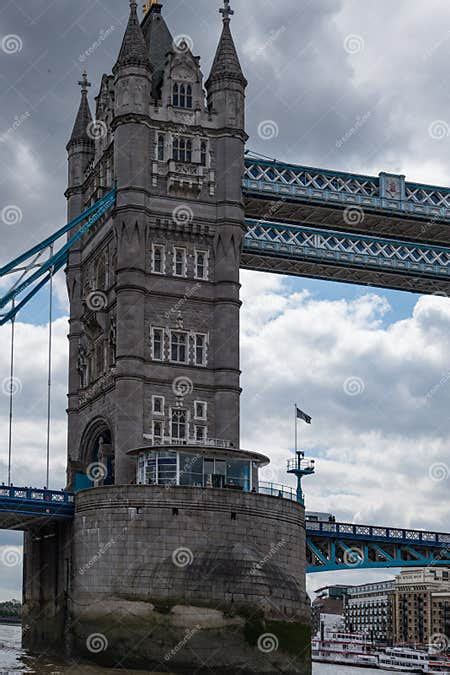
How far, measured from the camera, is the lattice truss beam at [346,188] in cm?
8675

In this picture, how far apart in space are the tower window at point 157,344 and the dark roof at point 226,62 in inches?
699

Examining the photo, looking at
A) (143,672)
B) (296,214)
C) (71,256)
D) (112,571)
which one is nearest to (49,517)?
(112,571)

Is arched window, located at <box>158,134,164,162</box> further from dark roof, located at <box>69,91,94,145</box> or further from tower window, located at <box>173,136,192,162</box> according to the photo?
dark roof, located at <box>69,91,94,145</box>

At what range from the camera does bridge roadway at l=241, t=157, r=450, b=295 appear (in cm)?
8744

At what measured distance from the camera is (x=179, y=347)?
264ft

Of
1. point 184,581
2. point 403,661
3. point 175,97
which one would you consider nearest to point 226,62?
point 175,97

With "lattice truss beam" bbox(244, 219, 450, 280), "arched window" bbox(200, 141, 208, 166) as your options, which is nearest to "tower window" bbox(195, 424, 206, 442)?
"lattice truss beam" bbox(244, 219, 450, 280)

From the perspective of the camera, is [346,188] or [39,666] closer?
[39,666]

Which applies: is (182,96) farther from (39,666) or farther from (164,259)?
(39,666)

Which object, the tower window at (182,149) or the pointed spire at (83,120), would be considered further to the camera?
the pointed spire at (83,120)

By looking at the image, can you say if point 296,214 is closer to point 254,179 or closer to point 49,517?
point 254,179

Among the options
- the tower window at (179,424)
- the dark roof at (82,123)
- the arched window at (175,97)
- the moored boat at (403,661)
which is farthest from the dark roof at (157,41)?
the moored boat at (403,661)

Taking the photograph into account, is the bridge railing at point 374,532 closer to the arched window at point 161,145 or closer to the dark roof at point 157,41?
the arched window at point 161,145

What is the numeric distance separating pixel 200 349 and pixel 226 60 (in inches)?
776
